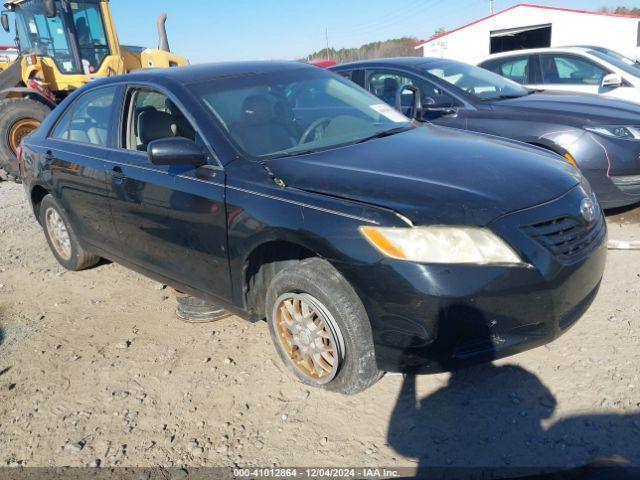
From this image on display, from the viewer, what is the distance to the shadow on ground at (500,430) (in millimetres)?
2268

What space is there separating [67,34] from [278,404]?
8871 millimetres

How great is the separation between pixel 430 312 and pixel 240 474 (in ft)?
3.71

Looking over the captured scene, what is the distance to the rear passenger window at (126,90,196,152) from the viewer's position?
352 centimetres

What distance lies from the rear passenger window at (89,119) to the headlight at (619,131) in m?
4.03

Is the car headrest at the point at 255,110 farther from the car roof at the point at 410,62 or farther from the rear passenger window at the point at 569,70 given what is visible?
the rear passenger window at the point at 569,70

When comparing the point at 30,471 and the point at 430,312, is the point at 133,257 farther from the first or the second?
the point at 430,312

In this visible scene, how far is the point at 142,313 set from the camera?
4.00 m

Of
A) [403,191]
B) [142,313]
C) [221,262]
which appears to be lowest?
[142,313]

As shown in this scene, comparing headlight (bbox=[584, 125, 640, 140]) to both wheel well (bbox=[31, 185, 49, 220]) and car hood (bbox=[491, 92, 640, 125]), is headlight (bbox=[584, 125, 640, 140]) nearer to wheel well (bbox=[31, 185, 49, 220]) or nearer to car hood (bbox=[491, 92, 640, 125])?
car hood (bbox=[491, 92, 640, 125])

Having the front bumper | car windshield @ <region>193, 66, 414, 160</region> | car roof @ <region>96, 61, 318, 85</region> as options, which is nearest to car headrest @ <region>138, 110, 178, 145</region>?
car roof @ <region>96, 61, 318, 85</region>

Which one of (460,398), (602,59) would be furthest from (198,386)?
(602,59)

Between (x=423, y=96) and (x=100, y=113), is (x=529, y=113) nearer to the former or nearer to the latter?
(x=423, y=96)

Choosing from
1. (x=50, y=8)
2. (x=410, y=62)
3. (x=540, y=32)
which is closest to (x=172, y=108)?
(x=410, y=62)

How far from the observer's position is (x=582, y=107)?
500 centimetres
